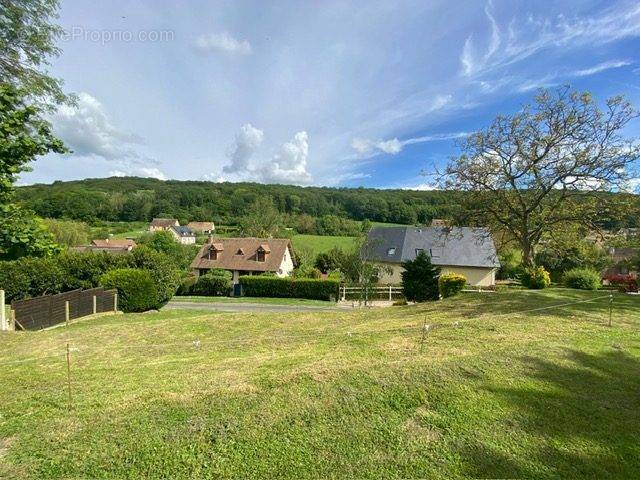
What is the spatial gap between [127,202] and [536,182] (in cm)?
9229

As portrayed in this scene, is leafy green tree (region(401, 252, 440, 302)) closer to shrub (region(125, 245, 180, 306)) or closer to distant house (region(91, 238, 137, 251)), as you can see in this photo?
shrub (region(125, 245, 180, 306))

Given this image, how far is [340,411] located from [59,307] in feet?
47.4

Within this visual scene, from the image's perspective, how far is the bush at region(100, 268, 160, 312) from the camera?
17.1 metres

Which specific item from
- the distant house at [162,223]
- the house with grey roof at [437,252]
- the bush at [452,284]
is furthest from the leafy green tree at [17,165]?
the distant house at [162,223]

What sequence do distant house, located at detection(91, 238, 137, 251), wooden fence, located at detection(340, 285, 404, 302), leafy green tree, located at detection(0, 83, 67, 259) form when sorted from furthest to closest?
distant house, located at detection(91, 238, 137, 251) → wooden fence, located at detection(340, 285, 404, 302) → leafy green tree, located at detection(0, 83, 67, 259)

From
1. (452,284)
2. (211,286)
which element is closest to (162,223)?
(211,286)

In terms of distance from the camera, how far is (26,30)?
11195 mm

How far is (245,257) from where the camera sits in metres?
38.9

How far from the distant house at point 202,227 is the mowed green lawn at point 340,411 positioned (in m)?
80.6

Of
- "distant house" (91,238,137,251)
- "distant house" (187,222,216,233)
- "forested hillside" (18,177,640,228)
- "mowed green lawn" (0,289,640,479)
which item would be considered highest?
"forested hillside" (18,177,640,228)

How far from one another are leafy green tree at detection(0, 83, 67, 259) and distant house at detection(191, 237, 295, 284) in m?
31.7

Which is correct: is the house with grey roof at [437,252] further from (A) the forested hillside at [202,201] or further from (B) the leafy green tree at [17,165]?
(A) the forested hillside at [202,201]

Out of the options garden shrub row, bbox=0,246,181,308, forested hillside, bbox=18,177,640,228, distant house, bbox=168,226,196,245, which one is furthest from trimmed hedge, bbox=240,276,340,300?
distant house, bbox=168,226,196,245

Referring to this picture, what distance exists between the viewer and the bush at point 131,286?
17.1m
